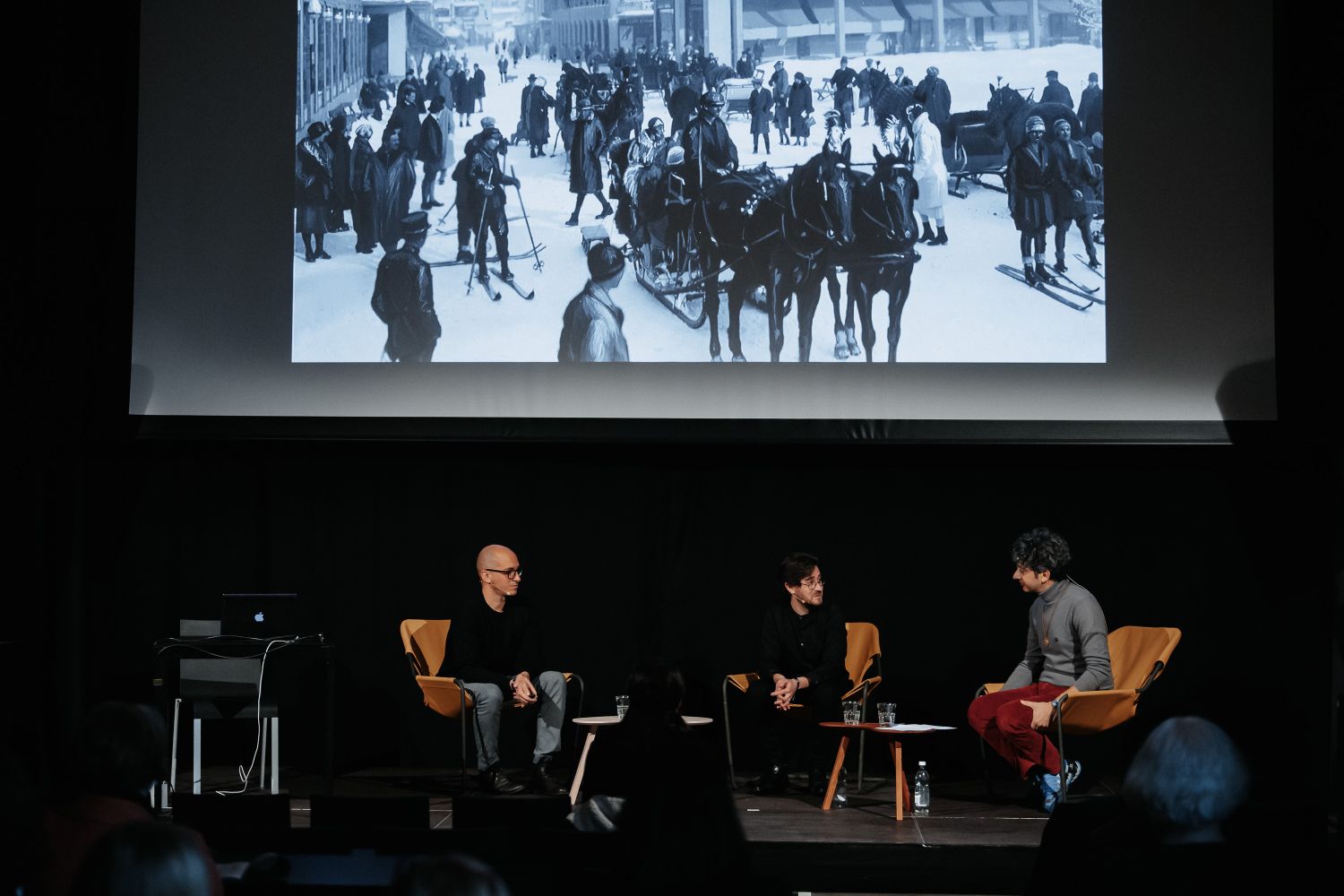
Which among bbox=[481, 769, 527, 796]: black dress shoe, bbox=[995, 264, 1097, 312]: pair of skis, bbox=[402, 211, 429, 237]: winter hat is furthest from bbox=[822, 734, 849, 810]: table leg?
bbox=[402, 211, 429, 237]: winter hat

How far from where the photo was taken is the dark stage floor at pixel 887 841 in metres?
4.83

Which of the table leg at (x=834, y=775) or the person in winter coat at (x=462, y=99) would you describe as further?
the person in winter coat at (x=462, y=99)

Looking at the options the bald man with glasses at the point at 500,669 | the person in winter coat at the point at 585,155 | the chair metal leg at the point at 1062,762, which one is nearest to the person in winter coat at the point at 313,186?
the person in winter coat at the point at 585,155

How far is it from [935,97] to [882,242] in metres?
0.68

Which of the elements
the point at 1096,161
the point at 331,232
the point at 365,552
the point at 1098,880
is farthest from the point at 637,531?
the point at 1098,880

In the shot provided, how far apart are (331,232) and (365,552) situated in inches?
60.2

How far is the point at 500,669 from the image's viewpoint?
614cm

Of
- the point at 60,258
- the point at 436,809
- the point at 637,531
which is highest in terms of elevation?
the point at 60,258

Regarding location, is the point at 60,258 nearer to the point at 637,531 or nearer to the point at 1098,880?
the point at 637,531

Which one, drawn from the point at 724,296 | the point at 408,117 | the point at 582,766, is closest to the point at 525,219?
the point at 408,117

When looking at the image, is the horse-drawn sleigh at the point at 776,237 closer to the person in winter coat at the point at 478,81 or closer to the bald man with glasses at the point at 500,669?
the person in winter coat at the point at 478,81

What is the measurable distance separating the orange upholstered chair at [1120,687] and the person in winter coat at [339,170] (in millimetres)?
3558

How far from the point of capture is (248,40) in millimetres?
6551

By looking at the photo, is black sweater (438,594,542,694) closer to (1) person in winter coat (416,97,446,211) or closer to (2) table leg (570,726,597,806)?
(2) table leg (570,726,597,806)
